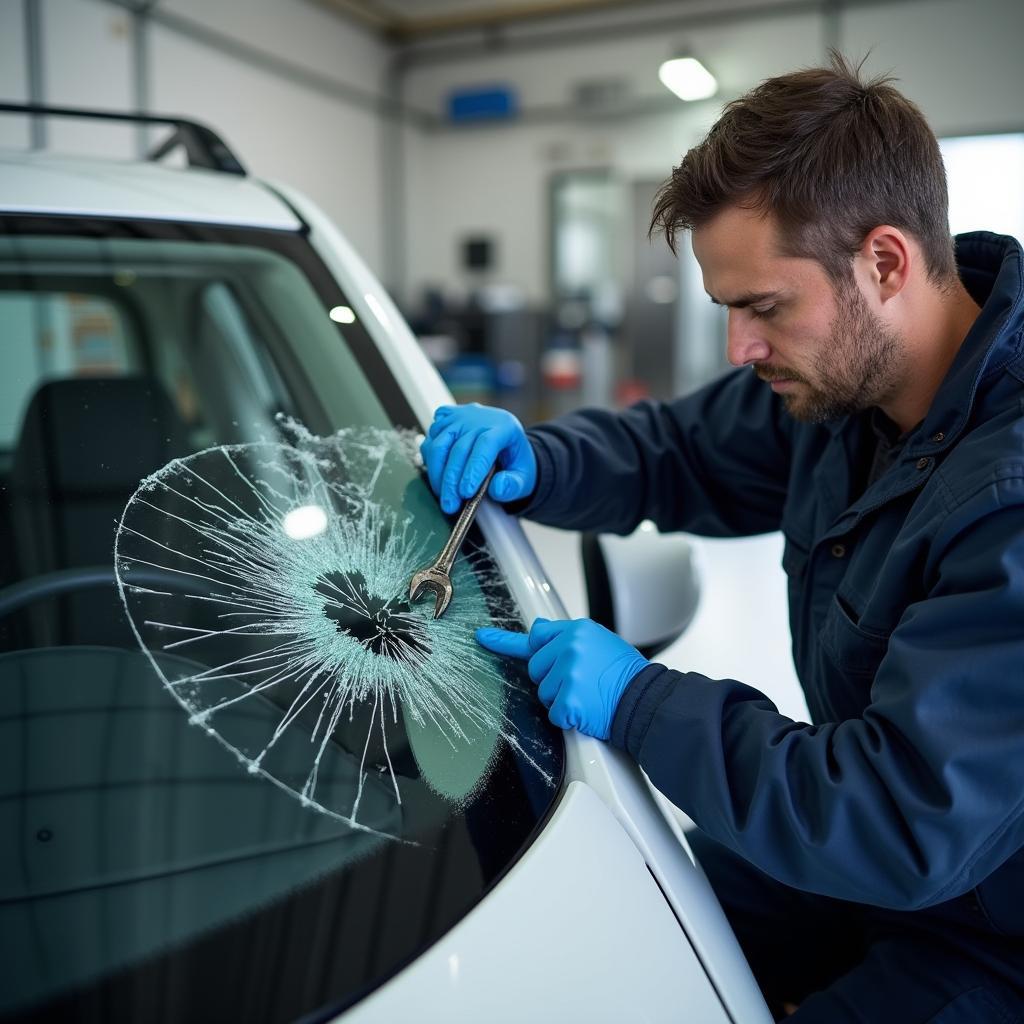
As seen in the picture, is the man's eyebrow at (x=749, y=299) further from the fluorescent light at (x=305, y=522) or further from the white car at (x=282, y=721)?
the fluorescent light at (x=305, y=522)

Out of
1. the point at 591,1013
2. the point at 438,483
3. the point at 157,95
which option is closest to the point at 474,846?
the point at 591,1013

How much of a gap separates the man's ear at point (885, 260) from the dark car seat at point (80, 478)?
0.77 metres

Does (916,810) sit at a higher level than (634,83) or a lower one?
lower

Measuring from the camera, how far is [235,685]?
2.57 ft

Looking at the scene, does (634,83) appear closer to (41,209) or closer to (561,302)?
(561,302)

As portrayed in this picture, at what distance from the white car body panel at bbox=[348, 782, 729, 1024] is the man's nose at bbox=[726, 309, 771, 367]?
0.53 meters

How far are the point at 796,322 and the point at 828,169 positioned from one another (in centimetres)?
16

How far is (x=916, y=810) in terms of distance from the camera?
734 millimetres

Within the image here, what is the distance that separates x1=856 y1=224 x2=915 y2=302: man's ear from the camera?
98 centimetres

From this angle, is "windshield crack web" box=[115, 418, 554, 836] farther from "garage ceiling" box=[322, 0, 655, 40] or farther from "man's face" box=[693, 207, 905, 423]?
"garage ceiling" box=[322, 0, 655, 40]

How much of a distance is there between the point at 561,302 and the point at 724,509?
7210mm

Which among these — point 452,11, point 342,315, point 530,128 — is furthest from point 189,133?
point 530,128

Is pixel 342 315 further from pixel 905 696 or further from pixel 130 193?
pixel 905 696

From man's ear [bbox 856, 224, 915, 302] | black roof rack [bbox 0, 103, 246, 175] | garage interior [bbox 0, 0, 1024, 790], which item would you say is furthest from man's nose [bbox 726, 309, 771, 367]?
garage interior [bbox 0, 0, 1024, 790]
